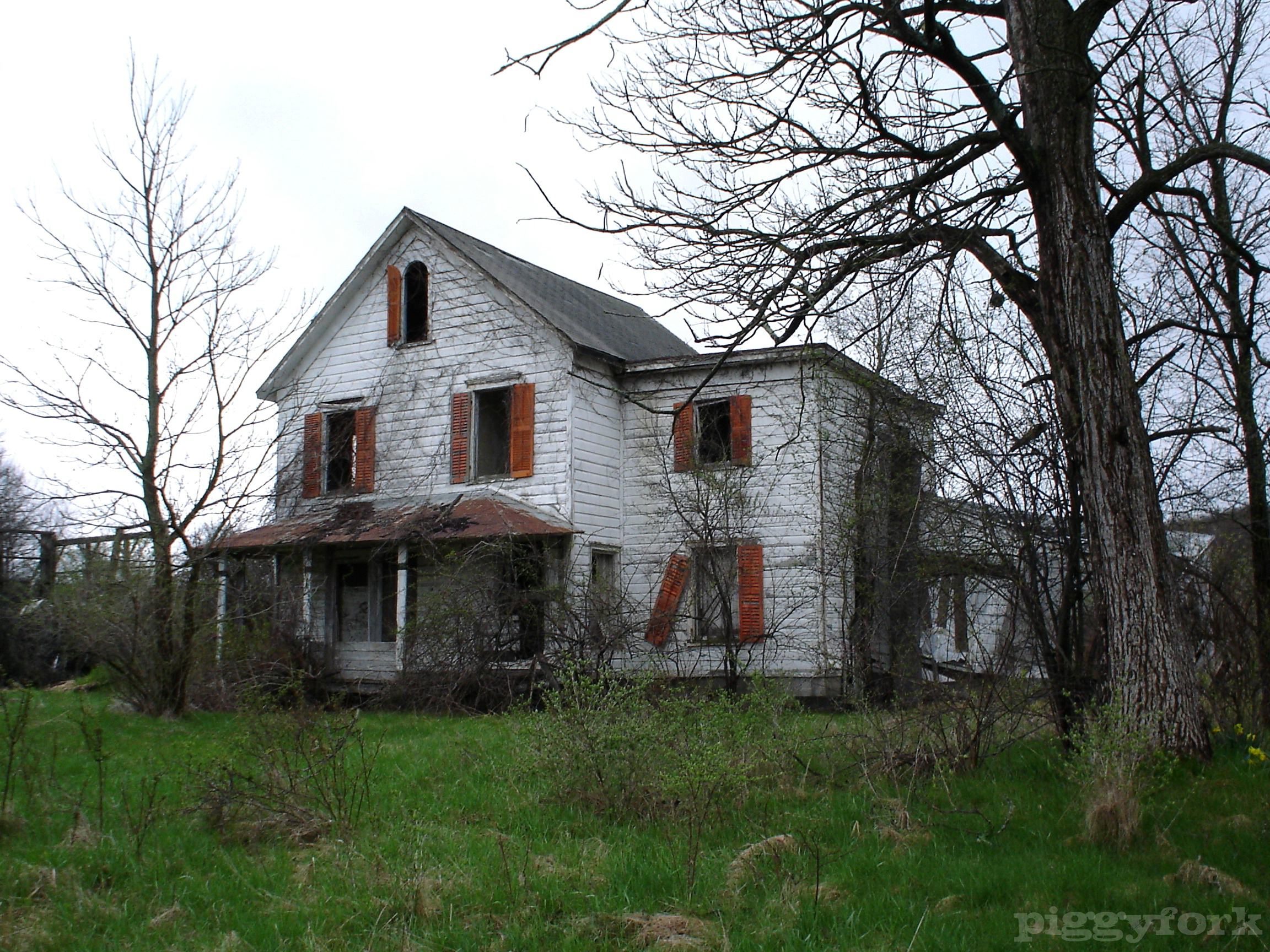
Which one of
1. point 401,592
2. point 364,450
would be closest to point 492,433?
point 364,450

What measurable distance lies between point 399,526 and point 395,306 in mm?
4428

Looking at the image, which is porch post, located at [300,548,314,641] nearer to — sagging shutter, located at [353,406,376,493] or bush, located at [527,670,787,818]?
sagging shutter, located at [353,406,376,493]

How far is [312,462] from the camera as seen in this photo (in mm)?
17328

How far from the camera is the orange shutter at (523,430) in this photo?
50.9ft

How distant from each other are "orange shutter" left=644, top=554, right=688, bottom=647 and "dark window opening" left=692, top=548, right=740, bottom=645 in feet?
0.66

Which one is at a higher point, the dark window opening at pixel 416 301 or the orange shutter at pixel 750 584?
the dark window opening at pixel 416 301

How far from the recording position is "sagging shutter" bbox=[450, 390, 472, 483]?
16.1m

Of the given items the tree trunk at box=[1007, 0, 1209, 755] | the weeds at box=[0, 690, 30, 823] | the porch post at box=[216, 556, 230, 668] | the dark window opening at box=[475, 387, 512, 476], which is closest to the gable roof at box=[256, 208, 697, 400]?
the dark window opening at box=[475, 387, 512, 476]

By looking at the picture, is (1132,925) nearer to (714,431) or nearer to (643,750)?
(643,750)

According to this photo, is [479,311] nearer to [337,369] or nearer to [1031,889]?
[337,369]

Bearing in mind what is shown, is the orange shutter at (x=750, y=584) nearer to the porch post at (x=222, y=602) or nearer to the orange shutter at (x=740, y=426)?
the orange shutter at (x=740, y=426)

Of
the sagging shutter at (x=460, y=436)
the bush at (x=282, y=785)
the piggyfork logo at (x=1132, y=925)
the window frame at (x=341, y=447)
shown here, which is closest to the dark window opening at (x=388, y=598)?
the window frame at (x=341, y=447)

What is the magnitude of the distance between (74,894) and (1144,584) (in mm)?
6924

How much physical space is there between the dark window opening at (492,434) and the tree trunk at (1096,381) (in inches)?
404
